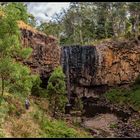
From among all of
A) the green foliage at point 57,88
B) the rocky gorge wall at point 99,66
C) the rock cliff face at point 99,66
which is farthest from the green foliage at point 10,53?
the rock cliff face at point 99,66

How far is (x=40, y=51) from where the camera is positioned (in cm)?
3531

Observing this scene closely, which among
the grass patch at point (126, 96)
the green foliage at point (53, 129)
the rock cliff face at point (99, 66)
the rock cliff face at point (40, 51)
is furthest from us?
the rock cliff face at point (99, 66)

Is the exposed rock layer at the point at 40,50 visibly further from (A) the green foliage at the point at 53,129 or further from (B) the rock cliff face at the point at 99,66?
(A) the green foliage at the point at 53,129

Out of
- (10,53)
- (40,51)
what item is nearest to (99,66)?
(40,51)

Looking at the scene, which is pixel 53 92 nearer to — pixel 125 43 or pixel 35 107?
pixel 35 107

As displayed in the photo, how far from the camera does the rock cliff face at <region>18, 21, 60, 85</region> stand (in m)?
34.0

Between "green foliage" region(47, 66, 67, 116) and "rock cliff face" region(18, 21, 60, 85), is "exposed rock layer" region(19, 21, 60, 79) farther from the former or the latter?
"green foliage" region(47, 66, 67, 116)

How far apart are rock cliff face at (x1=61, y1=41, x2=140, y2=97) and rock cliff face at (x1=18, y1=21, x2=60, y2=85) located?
3325 mm

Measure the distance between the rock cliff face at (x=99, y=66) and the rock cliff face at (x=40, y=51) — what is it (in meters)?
3.33

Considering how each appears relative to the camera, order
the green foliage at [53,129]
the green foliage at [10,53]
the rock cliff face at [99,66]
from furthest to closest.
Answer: the rock cliff face at [99,66] < the green foliage at [53,129] < the green foliage at [10,53]

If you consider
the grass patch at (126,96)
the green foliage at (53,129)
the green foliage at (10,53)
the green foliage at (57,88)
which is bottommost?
the green foliage at (53,129)

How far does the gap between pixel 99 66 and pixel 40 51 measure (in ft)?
25.1

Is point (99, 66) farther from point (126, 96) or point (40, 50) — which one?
point (40, 50)

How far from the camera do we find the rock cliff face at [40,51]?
1337 inches
